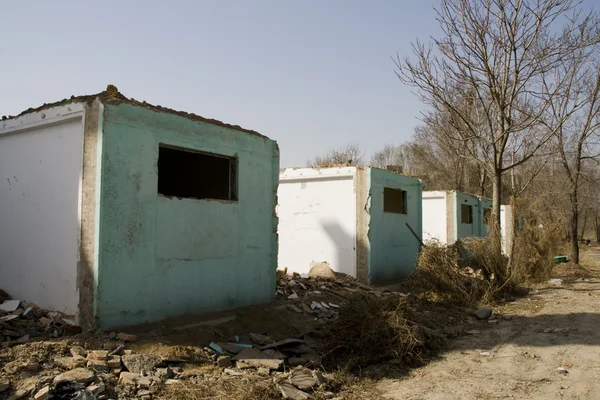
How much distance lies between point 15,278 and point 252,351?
3.35m

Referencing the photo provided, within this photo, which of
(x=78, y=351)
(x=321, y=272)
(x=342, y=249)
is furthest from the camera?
(x=342, y=249)

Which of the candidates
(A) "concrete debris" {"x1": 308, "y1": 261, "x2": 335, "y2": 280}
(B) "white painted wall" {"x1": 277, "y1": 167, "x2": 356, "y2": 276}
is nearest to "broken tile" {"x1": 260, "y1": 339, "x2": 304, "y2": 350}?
(A) "concrete debris" {"x1": 308, "y1": 261, "x2": 335, "y2": 280}

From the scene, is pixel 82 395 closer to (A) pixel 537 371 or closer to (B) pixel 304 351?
(B) pixel 304 351

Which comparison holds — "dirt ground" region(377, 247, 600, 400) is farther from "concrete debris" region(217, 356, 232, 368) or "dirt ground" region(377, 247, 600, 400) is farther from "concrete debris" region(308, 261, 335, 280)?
"concrete debris" region(308, 261, 335, 280)

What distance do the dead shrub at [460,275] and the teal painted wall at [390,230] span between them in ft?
5.25

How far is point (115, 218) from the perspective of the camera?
5.53 m

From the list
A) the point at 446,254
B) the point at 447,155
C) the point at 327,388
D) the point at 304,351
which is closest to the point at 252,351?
the point at 304,351

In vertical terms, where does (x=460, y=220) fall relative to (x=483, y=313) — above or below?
above

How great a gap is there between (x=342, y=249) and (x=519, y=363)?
19.9ft

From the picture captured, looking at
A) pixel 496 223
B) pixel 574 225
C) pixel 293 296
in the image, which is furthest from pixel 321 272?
pixel 574 225

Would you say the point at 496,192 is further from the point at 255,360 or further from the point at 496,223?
the point at 255,360

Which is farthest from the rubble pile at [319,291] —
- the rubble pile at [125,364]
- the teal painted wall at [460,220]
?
the teal painted wall at [460,220]

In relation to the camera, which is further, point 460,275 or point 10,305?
point 460,275

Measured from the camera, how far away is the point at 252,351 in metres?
5.58
